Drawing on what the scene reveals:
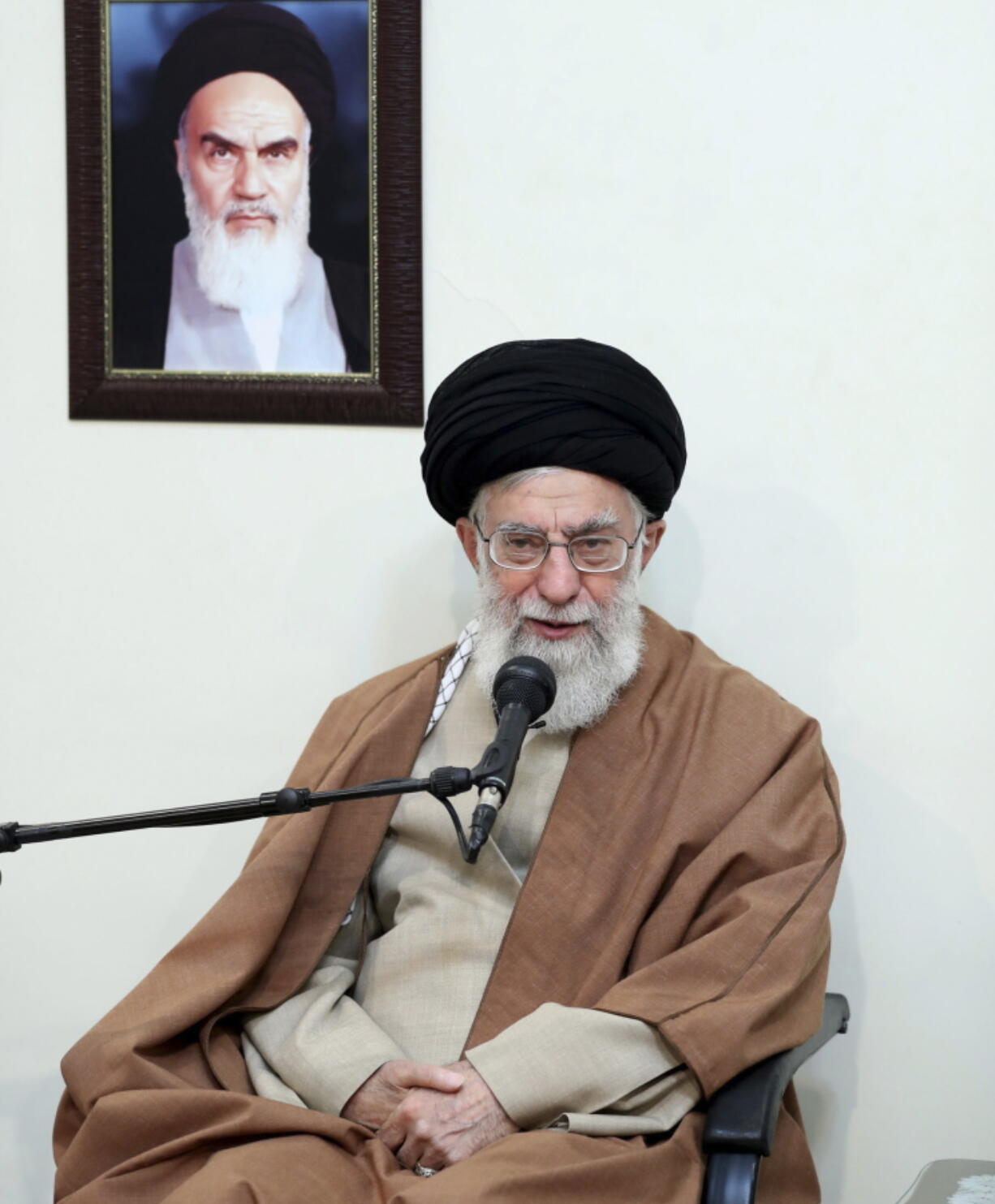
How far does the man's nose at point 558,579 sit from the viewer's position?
8.30 feet

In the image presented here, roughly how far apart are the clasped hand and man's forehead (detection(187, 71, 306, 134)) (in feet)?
6.29

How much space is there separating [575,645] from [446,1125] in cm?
82

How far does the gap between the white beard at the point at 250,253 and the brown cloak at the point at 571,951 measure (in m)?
0.94

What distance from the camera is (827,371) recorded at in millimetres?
3049

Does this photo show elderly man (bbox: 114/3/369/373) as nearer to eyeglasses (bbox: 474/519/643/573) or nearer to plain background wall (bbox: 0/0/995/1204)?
plain background wall (bbox: 0/0/995/1204)

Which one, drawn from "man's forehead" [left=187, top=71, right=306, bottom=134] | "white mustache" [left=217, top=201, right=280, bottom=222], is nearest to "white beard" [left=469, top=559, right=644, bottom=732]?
"white mustache" [left=217, top=201, right=280, bottom=222]

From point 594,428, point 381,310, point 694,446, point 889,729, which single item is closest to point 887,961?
point 889,729

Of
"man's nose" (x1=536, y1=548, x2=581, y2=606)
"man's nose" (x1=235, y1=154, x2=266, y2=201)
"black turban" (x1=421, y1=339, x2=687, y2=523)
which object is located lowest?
"man's nose" (x1=536, y1=548, x2=581, y2=606)

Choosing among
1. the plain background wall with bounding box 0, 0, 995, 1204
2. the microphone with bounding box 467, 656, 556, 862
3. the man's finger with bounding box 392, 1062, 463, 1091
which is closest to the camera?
the microphone with bounding box 467, 656, 556, 862

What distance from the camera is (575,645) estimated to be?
257 centimetres

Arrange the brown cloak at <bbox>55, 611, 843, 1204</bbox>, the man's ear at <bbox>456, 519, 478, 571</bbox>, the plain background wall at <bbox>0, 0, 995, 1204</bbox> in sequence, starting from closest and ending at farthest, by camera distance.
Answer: the brown cloak at <bbox>55, 611, 843, 1204</bbox>, the man's ear at <bbox>456, 519, 478, 571</bbox>, the plain background wall at <bbox>0, 0, 995, 1204</bbox>

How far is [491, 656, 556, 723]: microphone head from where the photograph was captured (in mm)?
2014

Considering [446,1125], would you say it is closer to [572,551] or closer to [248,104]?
[572,551]

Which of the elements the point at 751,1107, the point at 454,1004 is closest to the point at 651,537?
the point at 454,1004
